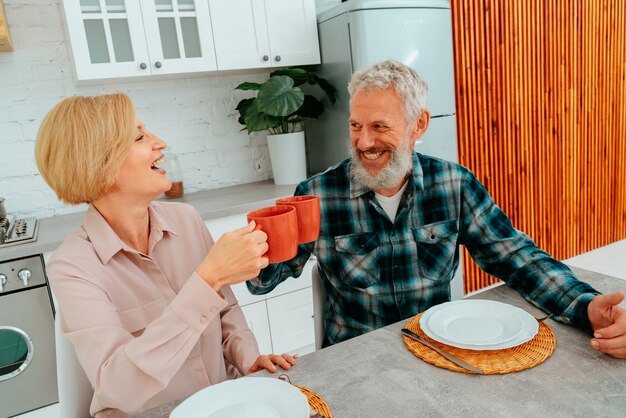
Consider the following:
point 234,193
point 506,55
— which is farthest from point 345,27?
point 506,55

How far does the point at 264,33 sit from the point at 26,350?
1968 millimetres

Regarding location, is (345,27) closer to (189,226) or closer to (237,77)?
(237,77)

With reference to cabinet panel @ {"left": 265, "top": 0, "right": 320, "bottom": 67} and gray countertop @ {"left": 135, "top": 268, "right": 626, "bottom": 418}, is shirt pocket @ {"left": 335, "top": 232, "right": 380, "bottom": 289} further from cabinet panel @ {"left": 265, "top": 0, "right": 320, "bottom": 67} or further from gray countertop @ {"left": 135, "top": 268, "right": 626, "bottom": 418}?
cabinet panel @ {"left": 265, "top": 0, "right": 320, "bottom": 67}

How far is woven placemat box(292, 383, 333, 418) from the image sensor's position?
801 millimetres

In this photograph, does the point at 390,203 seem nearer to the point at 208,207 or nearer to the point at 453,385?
the point at 453,385

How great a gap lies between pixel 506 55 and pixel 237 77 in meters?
1.86

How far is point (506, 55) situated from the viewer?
10.7ft

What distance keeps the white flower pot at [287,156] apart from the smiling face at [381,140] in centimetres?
129

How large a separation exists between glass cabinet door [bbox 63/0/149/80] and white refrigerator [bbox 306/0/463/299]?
3.44ft

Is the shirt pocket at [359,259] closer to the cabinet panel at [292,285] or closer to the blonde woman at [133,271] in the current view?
the blonde woman at [133,271]

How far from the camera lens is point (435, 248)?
1.47m

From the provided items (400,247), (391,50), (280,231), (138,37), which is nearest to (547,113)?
(391,50)

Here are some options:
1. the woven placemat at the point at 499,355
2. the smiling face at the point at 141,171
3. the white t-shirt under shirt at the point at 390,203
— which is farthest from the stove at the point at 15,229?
the woven placemat at the point at 499,355

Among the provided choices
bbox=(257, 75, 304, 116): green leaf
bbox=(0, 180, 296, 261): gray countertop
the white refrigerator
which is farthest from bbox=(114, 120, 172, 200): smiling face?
the white refrigerator
